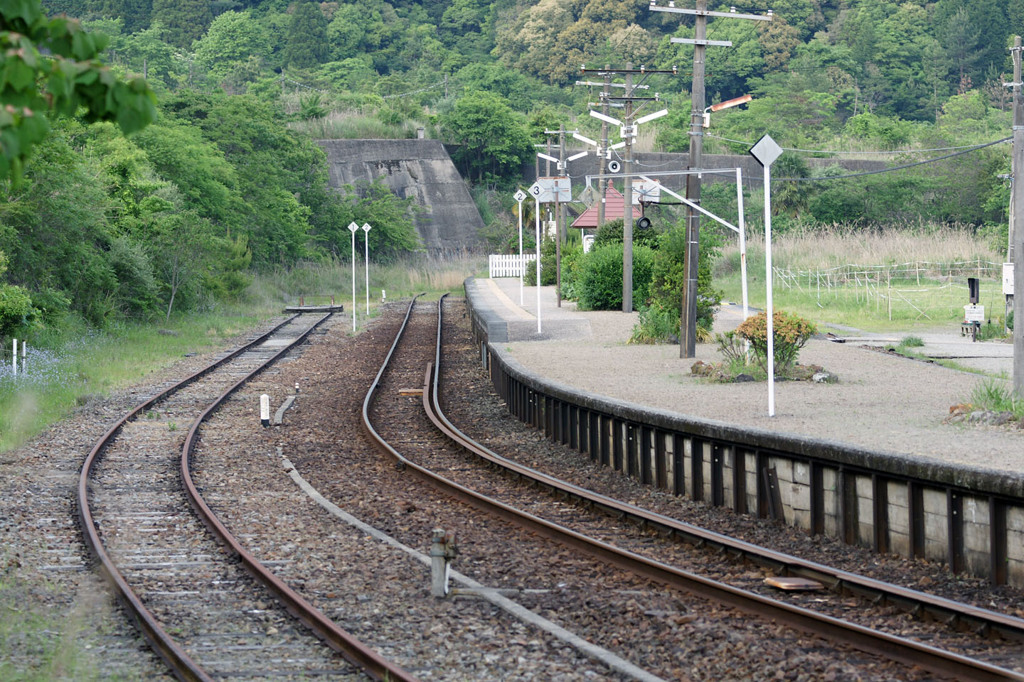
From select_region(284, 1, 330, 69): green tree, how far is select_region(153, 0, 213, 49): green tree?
35.3 feet

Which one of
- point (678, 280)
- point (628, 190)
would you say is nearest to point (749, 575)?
point (678, 280)

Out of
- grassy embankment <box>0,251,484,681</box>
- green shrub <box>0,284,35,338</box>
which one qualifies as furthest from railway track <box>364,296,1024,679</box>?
green shrub <box>0,284,35,338</box>

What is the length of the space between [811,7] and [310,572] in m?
115

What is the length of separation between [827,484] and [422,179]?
7390 centimetres

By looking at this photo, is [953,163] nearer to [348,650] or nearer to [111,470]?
[111,470]

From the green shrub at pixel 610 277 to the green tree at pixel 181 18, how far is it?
96.9m

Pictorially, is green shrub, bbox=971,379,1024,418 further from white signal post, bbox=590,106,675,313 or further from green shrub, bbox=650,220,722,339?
white signal post, bbox=590,106,675,313

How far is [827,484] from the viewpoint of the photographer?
445 inches

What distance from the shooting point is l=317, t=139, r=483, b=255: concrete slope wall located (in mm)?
80688

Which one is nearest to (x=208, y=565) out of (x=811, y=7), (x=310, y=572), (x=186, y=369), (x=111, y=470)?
(x=310, y=572)

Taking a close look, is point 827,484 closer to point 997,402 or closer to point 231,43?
point 997,402

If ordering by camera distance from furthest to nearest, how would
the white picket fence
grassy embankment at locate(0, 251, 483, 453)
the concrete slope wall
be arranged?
the concrete slope wall → the white picket fence → grassy embankment at locate(0, 251, 483, 453)

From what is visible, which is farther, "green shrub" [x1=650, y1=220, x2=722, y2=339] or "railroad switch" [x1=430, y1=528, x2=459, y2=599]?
"green shrub" [x1=650, y1=220, x2=722, y2=339]

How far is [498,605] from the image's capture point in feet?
29.0
